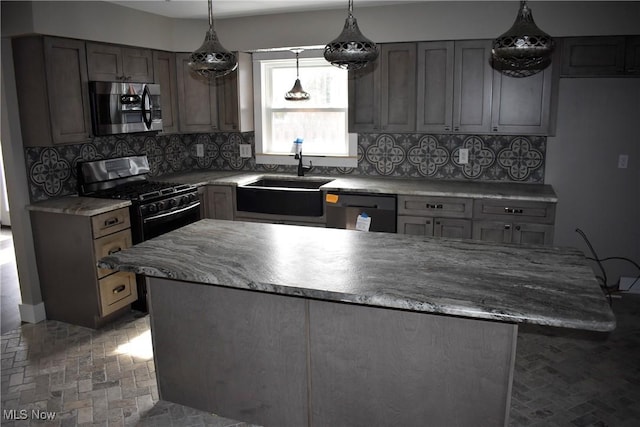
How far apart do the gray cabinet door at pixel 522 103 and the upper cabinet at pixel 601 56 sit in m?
0.18

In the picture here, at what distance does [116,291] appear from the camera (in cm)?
386

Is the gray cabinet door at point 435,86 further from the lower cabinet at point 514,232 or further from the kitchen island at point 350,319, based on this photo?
the kitchen island at point 350,319

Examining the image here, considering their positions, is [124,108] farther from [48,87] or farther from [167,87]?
[167,87]

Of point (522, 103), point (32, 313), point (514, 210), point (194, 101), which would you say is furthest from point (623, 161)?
point (32, 313)

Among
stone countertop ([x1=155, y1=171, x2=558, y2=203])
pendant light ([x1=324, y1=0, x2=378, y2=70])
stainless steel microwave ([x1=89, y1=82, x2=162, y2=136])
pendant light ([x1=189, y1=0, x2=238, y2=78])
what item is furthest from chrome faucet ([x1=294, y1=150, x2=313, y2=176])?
pendant light ([x1=324, y1=0, x2=378, y2=70])

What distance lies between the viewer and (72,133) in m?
3.81

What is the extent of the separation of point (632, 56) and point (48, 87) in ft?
14.1

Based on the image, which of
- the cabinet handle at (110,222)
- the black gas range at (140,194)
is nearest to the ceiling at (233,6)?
the black gas range at (140,194)

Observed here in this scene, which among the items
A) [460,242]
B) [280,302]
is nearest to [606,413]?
[460,242]

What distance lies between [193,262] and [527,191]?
2.89 metres

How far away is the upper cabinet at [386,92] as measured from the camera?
14.3 feet

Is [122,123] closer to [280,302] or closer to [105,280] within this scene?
[105,280]

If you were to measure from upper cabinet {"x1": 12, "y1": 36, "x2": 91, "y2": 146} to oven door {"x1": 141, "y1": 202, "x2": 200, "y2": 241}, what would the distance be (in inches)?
32.6

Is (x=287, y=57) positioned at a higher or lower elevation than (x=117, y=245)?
higher
